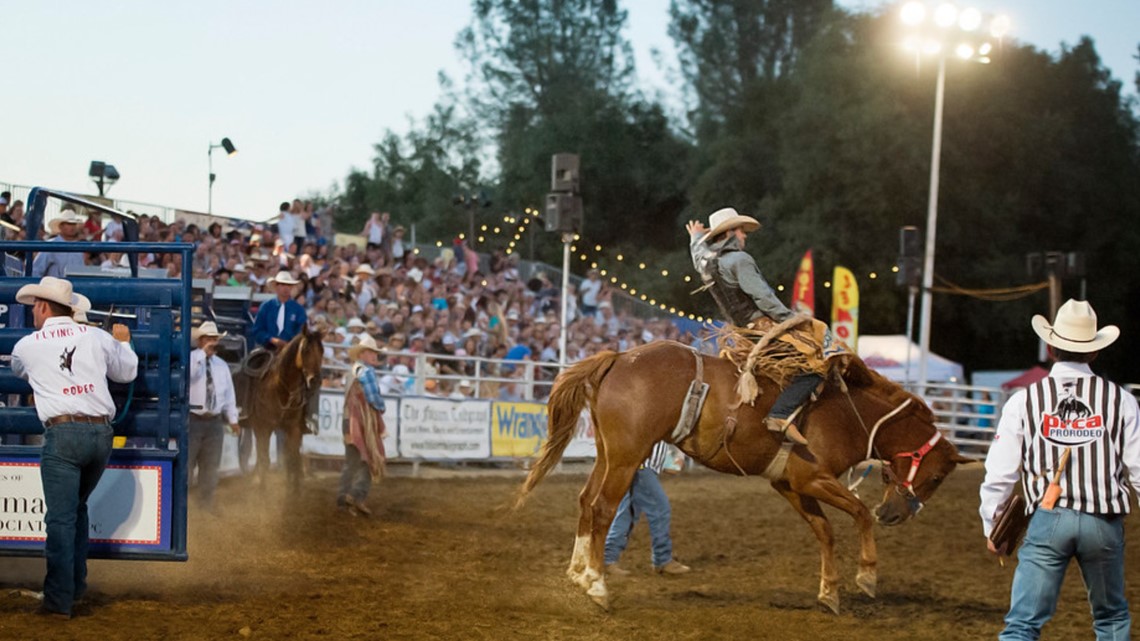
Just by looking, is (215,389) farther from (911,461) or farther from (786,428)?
(911,461)

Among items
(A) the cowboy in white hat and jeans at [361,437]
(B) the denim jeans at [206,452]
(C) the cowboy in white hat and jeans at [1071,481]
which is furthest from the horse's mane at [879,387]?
(B) the denim jeans at [206,452]

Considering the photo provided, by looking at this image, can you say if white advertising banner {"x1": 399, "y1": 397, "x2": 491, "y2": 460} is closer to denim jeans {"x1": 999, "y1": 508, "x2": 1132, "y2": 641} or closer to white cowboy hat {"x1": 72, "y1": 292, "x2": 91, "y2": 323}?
white cowboy hat {"x1": 72, "y1": 292, "x2": 91, "y2": 323}

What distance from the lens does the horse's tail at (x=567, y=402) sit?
7.80 meters

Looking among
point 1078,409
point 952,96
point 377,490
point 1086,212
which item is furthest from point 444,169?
point 1078,409

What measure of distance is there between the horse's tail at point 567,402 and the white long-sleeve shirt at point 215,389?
3669mm

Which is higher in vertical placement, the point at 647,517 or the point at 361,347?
the point at 361,347

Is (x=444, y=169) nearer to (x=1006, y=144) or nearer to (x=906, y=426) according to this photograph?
(x=1006, y=144)

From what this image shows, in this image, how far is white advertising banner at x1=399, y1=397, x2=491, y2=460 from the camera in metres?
16.3

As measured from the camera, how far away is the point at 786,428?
7715 millimetres

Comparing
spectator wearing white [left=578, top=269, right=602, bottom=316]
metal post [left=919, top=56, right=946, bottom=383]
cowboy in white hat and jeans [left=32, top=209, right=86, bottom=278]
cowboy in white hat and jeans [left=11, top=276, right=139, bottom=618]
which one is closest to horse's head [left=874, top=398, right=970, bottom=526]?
cowboy in white hat and jeans [left=11, top=276, right=139, bottom=618]

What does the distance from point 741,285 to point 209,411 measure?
4936 millimetres

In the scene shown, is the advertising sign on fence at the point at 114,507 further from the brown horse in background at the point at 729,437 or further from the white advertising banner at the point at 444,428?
the white advertising banner at the point at 444,428

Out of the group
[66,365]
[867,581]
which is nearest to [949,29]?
[867,581]

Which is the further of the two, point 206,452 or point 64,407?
Answer: point 206,452
